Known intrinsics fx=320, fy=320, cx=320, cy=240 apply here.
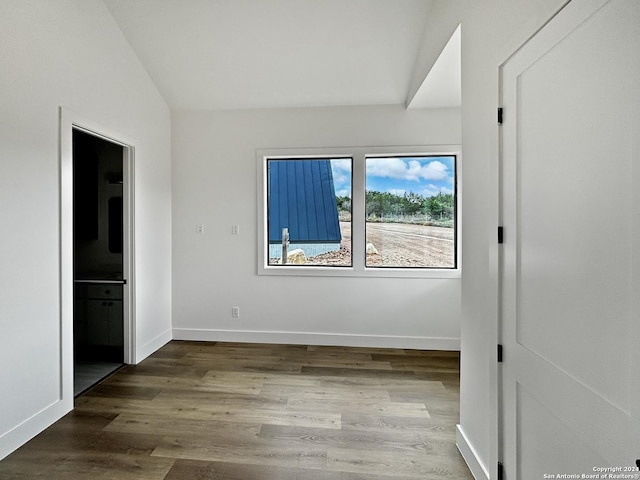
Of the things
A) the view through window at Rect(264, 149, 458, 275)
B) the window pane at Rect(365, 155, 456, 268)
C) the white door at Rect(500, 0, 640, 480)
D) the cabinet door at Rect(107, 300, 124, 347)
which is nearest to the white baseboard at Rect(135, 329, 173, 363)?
the cabinet door at Rect(107, 300, 124, 347)

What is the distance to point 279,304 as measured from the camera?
372 cm

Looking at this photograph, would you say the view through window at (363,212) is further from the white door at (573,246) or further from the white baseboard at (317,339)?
the white door at (573,246)

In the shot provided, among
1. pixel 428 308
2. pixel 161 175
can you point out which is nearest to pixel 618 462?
pixel 428 308

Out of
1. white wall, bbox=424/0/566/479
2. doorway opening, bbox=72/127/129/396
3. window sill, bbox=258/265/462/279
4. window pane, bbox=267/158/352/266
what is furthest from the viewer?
window pane, bbox=267/158/352/266

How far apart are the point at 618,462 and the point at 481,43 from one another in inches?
71.9

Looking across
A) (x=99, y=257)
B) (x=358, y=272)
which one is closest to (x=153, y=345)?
(x=99, y=257)

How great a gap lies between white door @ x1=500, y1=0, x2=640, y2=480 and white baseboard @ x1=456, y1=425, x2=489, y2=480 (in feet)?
0.74

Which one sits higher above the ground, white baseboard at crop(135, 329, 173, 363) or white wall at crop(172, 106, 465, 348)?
white wall at crop(172, 106, 465, 348)

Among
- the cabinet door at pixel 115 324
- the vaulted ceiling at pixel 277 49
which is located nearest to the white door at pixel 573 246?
the vaulted ceiling at pixel 277 49

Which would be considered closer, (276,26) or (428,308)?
(276,26)

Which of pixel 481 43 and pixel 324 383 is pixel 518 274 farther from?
pixel 324 383

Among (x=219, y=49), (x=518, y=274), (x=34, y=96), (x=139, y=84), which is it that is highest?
(x=219, y=49)

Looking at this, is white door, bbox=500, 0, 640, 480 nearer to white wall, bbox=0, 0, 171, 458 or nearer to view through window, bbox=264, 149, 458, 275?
view through window, bbox=264, 149, 458, 275

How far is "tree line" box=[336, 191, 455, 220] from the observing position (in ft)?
12.0
